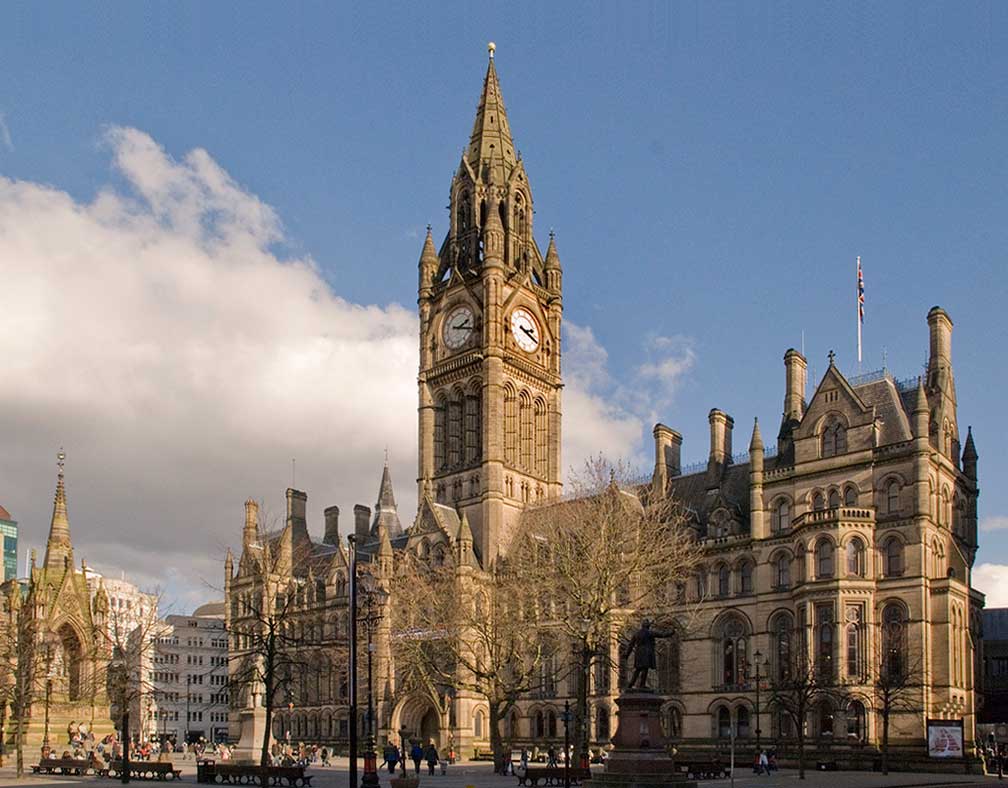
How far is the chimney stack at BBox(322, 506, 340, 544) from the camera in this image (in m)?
115

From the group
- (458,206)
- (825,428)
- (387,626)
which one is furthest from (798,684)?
(458,206)

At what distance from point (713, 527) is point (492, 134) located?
1753 inches

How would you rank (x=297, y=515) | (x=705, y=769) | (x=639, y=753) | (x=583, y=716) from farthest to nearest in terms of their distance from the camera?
(x=297, y=515)
(x=705, y=769)
(x=583, y=716)
(x=639, y=753)

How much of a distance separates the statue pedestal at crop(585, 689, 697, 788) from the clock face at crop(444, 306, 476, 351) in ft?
203

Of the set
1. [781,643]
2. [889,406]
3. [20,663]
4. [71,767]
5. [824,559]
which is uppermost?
[889,406]

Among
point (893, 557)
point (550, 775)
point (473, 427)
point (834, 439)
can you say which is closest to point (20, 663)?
point (550, 775)

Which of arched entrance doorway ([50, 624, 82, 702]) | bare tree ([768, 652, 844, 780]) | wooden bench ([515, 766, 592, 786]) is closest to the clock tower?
bare tree ([768, 652, 844, 780])

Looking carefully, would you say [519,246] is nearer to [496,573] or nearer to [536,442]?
[536,442]

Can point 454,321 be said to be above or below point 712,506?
above

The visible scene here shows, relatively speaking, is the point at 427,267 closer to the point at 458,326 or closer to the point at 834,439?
the point at 458,326

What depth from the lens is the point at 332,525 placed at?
11612cm

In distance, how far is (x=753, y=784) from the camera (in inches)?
1871

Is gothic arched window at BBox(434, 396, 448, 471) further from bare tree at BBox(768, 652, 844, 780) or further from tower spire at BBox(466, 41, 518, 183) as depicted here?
bare tree at BBox(768, 652, 844, 780)

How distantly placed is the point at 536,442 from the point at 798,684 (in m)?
42.5
